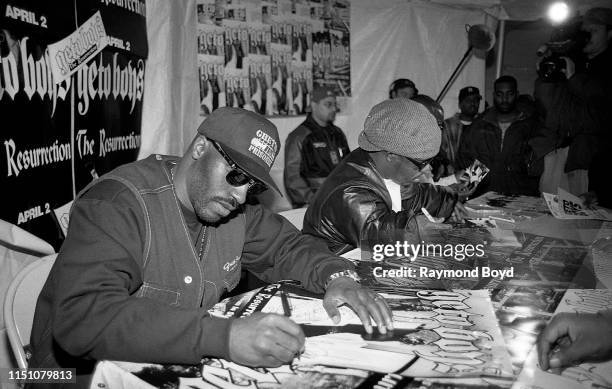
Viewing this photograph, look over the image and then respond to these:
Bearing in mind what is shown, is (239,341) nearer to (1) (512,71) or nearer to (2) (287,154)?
(2) (287,154)

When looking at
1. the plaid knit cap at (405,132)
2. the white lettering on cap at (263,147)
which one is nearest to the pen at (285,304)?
the white lettering on cap at (263,147)

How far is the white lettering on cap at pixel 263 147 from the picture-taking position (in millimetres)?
1530

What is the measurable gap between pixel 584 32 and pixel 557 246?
3.50 metres

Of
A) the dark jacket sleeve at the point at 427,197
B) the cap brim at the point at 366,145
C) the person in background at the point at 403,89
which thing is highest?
the person in background at the point at 403,89

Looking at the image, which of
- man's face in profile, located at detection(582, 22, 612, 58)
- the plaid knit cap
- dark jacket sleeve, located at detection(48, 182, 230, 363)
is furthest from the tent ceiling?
dark jacket sleeve, located at detection(48, 182, 230, 363)

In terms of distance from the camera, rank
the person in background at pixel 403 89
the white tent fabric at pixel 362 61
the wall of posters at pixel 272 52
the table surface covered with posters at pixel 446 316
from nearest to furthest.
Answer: the table surface covered with posters at pixel 446 316, the white tent fabric at pixel 362 61, the wall of posters at pixel 272 52, the person in background at pixel 403 89

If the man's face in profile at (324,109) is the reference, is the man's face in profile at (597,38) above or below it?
above

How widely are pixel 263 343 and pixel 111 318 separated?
1.23 feet

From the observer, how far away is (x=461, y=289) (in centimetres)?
176

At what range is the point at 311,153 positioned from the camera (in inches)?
189

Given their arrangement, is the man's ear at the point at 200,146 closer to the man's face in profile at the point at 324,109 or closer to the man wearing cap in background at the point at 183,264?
the man wearing cap in background at the point at 183,264

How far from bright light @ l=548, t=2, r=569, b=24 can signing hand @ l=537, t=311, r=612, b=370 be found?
5.73 metres

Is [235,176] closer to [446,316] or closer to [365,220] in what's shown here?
[446,316]

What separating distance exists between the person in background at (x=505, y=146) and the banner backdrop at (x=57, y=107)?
337cm
